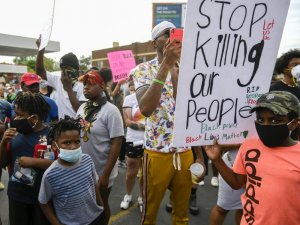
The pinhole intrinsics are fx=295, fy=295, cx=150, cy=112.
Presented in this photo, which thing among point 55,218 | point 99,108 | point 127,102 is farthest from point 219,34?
point 127,102

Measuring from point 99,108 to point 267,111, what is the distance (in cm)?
157

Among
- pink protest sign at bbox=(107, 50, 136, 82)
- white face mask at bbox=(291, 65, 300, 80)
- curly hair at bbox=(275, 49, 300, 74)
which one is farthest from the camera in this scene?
pink protest sign at bbox=(107, 50, 136, 82)

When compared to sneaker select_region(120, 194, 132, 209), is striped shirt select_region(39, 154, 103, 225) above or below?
above

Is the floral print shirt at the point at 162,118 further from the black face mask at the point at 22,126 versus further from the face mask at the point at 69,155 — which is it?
the black face mask at the point at 22,126

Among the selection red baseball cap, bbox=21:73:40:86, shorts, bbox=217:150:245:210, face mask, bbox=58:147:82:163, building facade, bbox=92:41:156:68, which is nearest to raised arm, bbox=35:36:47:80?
red baseball cap, bbox=21:73:40:86

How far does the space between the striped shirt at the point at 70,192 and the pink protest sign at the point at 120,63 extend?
440 cm

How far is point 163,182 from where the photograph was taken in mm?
2309

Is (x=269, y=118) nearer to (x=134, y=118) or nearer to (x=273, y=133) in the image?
(x=273, y=133)

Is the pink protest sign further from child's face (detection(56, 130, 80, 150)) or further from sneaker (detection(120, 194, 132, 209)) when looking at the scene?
child's face (detection(56, 130, 80, 150))

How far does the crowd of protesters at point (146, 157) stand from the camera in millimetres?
1634

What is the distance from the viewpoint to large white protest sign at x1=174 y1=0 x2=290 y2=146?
5.21 feet

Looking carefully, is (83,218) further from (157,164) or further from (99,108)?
(99,108)

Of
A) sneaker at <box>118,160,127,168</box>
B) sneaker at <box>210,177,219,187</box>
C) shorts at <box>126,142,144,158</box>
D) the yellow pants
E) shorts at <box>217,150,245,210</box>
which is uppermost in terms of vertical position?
the yellow pants

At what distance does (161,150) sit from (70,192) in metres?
0.74
